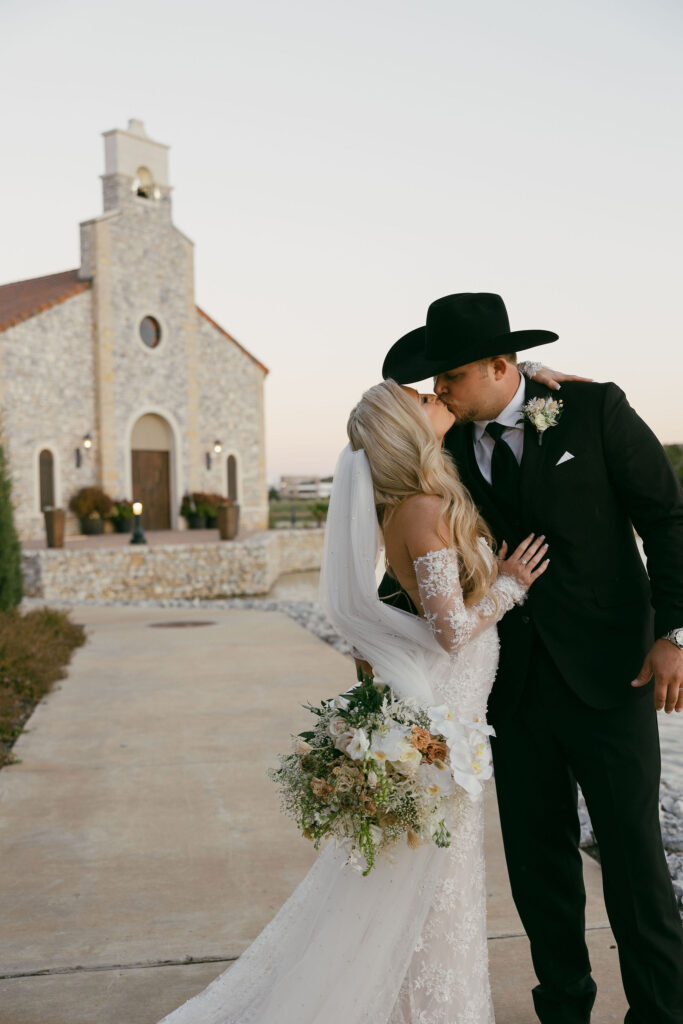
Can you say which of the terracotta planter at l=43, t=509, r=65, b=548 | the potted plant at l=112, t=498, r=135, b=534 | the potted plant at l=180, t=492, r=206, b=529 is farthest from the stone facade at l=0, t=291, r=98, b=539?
the potted plant at l=180, t=492, r=206, b=529

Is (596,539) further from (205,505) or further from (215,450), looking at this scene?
(215,450)

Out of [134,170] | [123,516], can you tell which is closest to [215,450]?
[123,516]

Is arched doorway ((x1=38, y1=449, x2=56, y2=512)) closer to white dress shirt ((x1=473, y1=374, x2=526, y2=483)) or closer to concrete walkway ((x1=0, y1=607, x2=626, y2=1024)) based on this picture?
concrete walkway ((x1=0, y1=607, x2=626, y2=1024))

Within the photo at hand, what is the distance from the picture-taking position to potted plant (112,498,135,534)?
24.9m

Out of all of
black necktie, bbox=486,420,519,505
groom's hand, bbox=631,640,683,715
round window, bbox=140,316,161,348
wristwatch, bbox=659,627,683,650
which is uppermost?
round window, bbox=140,316,161,348

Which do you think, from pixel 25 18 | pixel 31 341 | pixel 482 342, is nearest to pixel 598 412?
pixel 482 342

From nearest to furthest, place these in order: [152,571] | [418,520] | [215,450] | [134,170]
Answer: [418,520], [152,571], [134,170], [215,450]

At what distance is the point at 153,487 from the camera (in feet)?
87.6

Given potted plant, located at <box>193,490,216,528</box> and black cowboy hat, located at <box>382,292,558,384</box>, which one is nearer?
black cowboy hat, located at <box>382,292,558,384</box>

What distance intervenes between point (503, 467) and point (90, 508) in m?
22.8

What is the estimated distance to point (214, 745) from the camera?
544 cm

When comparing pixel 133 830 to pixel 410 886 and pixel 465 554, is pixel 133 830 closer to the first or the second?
pixel 410 886

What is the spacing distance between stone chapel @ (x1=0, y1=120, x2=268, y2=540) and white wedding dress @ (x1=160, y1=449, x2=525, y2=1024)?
21.6 m

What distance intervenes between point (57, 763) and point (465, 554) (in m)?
3.72
